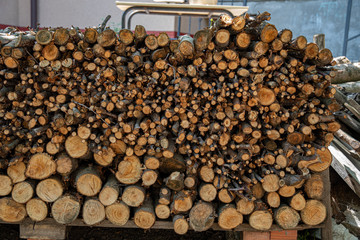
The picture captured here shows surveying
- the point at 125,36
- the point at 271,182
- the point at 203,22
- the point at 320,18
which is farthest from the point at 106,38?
the point at 320,18

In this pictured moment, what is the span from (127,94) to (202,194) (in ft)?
2.87

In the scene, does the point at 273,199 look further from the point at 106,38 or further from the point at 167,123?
the point at 106,38

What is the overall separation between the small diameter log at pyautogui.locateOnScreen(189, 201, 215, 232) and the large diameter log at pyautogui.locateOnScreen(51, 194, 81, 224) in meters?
0.80

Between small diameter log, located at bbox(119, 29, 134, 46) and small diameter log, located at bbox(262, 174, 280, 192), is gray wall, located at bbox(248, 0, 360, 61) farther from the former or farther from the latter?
small diameter log, located at bbox(119, 29, 134, 46)

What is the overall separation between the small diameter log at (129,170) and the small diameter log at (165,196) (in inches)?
7.7

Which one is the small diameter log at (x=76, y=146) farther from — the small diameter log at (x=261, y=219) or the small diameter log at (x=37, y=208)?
the small diameter log at (x=261, y=219)

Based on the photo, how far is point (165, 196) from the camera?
2059 mm

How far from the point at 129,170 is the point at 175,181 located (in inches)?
12.9

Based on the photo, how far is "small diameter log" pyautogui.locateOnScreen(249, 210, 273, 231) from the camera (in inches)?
82.6

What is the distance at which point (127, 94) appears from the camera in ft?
6.38

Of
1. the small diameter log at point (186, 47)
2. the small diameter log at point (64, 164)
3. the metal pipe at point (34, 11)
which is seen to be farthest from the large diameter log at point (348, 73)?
the metal pipe at point (34, 11)

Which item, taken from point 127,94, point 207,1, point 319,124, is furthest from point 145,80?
point 207,1

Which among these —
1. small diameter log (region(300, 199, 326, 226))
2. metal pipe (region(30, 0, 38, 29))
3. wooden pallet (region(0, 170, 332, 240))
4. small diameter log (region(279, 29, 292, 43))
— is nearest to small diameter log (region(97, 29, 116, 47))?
small diameter log (region(279, 29, 292, 43))

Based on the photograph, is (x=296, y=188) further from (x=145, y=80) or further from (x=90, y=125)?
(x=90, y=125)
